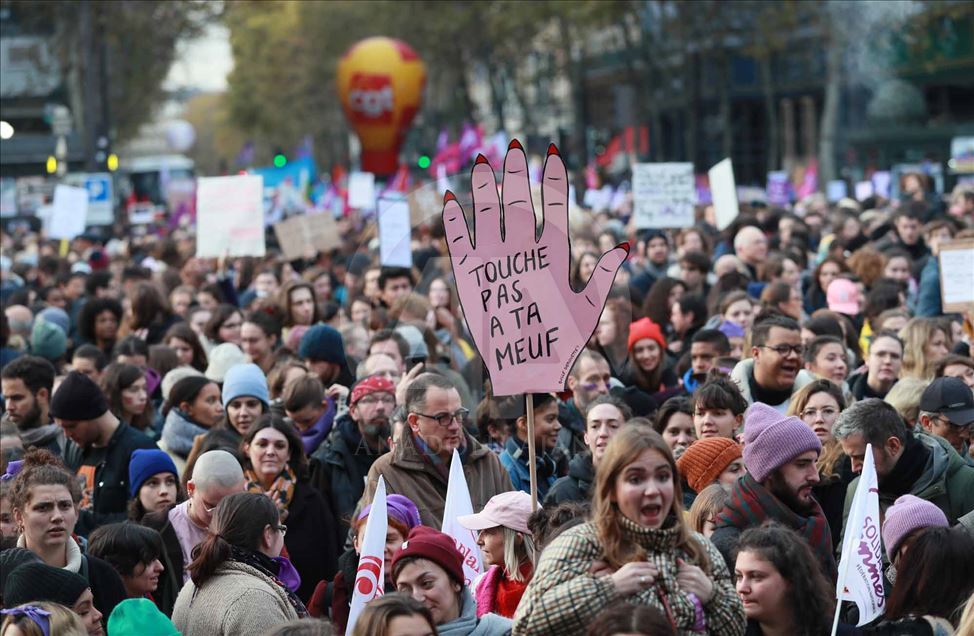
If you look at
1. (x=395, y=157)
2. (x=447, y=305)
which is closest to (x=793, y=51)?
(x=395, y=157)

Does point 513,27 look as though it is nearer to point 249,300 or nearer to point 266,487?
point 249,300

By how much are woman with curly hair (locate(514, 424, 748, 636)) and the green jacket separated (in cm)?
239

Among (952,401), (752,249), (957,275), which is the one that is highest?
(752,249)

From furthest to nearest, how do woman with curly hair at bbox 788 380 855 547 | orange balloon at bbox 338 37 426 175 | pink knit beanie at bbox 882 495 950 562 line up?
1. orange balloon at bbox 338 37 426 175
2. woman with curly hair at bbox 788 380 855 547
3. pink knit beanie at bbox 882 495 950 562

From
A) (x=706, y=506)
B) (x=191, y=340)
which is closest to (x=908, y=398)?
(x=706, y=506)

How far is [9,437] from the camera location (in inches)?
345

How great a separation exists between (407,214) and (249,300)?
5.66 ft

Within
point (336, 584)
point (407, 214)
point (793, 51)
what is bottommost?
point (336, 584)

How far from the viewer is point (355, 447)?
883 centimetres

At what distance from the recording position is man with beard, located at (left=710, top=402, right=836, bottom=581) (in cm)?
629

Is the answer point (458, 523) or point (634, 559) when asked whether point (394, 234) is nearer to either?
point (458, 523)

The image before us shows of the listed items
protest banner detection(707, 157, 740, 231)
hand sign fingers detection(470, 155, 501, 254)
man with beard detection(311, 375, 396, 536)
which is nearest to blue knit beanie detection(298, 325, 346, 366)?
man with beard detection(311, 375, 396, 536)

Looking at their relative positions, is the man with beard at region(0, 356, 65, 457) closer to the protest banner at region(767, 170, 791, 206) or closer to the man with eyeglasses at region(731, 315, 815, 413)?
the man with eyeglasses at region(731, 315, 815, 413)

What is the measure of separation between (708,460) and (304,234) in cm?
1299
